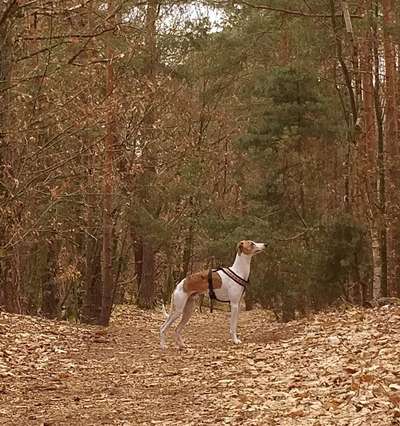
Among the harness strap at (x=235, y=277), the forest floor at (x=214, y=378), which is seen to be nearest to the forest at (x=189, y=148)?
the forest floor at (x=214, y=378)

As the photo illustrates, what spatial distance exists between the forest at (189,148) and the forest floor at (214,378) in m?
2.31

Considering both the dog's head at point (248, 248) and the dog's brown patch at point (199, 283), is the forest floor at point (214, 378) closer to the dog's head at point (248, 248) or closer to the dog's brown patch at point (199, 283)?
the dog's brown patch at point (199, 283)

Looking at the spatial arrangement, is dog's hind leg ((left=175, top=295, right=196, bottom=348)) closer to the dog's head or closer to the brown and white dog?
the brown and white dog

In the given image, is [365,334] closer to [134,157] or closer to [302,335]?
[302,335]

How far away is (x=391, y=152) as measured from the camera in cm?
1579

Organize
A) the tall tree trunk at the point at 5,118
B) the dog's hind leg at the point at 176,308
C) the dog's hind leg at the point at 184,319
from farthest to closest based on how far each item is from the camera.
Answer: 1. the dog's hind leg at the point at 184,319
2. the dog's hind leg at the point at 176,308
3. the tall tree trunk at the point at 5,118

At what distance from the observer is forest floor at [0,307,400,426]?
6.52 m

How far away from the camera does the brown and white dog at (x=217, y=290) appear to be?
12.2m

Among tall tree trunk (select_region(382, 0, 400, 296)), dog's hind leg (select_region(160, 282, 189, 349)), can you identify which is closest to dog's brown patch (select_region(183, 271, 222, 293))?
dog's hind leg (select_region(160, 282, 189, 349))

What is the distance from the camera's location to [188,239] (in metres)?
25.7

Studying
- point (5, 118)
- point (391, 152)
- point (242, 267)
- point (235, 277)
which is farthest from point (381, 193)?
point (5, 118)

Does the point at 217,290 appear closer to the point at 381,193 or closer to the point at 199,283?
the point at 199,283

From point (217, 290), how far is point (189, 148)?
374 inches

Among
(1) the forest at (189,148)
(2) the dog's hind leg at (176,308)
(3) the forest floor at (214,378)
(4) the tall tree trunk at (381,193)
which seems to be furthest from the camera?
(4) the tall tree trunk at (381,193)
